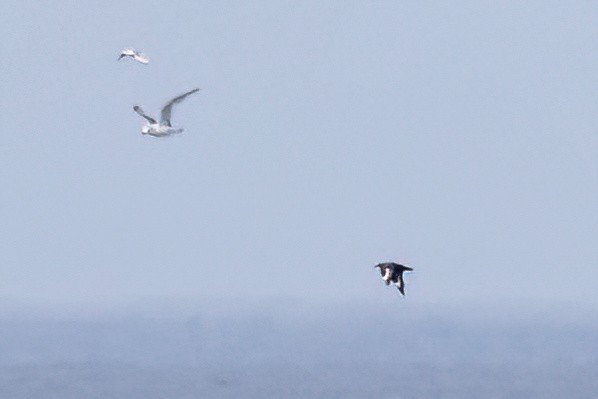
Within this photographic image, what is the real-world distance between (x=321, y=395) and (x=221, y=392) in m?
9.23

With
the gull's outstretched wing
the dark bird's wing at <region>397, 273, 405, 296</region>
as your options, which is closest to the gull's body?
the dark bird's wing at <region>397, 273, 405, 296</region>

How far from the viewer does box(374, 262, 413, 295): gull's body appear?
194ft

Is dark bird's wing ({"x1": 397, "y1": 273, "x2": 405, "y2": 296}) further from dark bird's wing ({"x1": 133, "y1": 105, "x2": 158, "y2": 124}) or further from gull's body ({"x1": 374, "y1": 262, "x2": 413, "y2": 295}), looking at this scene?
dark bird's wing ({"x1": 133, "y1": 105, "x2": 158, "y2": 124})

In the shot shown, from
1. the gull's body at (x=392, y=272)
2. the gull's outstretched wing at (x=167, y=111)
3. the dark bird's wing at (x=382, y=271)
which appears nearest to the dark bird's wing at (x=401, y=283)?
the gull's body at (x=392, y=272)

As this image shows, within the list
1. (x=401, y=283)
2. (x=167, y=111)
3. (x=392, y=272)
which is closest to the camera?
(x=401, y=283)

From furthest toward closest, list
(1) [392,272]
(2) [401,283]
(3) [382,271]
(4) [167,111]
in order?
(4) [167,111] → (3) [382,271] → (1) [392,272] → (2) [401,283]

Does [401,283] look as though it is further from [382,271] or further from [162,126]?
[162,126]

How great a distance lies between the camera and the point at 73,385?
171375 millimetres

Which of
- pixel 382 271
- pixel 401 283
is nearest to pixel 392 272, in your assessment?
pixel 382 271

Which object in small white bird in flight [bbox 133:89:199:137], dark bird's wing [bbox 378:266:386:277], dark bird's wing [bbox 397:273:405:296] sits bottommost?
dark bird's wing [bbox 397:273:405:296]

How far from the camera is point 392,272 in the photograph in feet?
197

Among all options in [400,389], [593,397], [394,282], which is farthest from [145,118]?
[400,389]

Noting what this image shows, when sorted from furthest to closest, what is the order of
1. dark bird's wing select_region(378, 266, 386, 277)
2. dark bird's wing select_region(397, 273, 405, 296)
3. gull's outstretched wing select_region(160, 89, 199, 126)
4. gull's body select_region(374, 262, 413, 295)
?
gull's outstretched wing select_region(160, 89, 199, 126) < dark bird's wing select_region(378, 266, 386, 277) < gull's body select_region(374, 262, 413, 295) < dark bird's wing select_region(397, 273, 405, 296)

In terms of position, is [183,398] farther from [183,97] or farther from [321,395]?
[183,97]
